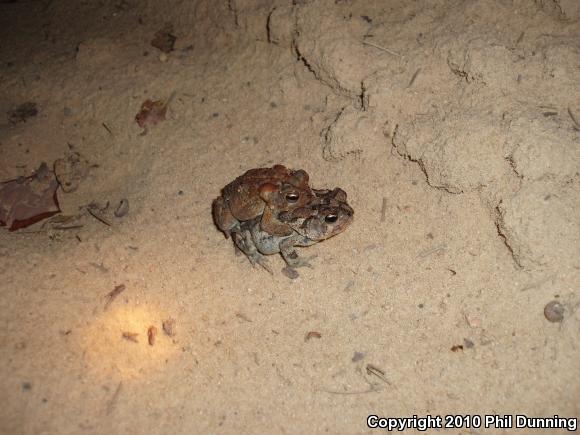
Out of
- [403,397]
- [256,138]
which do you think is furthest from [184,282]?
[403,397]

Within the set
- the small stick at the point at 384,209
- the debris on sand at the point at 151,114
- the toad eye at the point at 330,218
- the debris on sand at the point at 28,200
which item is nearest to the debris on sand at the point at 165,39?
the debris on sand at the point at 151,114

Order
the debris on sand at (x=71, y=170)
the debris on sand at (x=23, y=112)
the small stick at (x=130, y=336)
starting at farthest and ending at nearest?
the debris on sand at (x=23, y=112), the debris on sand at (x=71, y=170), the small stick at (x=130, y=336)

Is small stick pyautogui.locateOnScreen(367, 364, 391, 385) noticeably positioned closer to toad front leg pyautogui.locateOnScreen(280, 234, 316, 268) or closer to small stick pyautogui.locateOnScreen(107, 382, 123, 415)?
toad front leg pyautogui.locateOnScreen(280, 234, 316, 268)

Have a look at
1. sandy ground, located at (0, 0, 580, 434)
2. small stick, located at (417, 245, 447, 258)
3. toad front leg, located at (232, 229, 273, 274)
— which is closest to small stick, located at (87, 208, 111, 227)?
sandy ground, located at (0, 0, 580, 434)

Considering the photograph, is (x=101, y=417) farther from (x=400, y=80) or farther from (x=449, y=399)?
(x=400, y=80)

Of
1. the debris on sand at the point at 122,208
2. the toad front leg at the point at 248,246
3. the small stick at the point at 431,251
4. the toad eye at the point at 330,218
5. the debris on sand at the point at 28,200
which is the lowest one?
the debris on sand at the point at 28,200

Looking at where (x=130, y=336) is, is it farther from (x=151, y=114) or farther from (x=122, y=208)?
(x=151, y=114)

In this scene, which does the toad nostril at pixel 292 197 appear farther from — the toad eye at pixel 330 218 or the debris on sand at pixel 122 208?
the debris on sand at pixel 122 208
